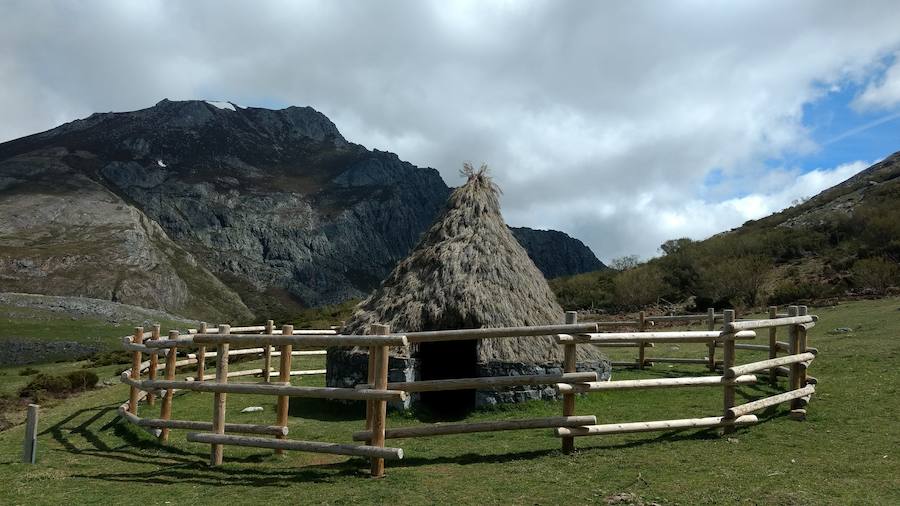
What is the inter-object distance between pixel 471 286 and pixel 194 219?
143 metres

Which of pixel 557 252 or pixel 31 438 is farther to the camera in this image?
pixel 557 252

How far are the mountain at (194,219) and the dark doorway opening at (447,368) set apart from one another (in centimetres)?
8070

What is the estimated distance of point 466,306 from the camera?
12.3 meters

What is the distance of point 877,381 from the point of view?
11.6m

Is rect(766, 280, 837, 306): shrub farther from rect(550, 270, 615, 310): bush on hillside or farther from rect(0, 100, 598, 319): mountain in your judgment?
rect(0, 100, 598, 319): mountain

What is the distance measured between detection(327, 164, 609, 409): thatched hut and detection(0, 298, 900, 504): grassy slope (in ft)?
3.58

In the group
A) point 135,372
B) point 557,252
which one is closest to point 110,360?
point 135,372

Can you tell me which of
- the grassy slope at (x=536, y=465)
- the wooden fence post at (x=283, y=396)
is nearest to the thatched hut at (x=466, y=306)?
the grassy slope at (x=536, y=465)

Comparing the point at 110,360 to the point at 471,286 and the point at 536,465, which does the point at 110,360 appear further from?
the point at 536,465

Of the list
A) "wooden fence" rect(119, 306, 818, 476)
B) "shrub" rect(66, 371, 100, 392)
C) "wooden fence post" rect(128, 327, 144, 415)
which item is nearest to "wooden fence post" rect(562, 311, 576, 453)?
"wooden fence" rect(119, 306, 818, 476)

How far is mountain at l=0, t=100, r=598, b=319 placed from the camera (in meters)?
92.1

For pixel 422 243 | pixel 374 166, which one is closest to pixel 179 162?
pixel 374 166

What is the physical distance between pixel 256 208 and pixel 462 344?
147464 millimetres

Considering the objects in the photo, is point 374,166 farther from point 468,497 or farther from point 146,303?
point 468,497
